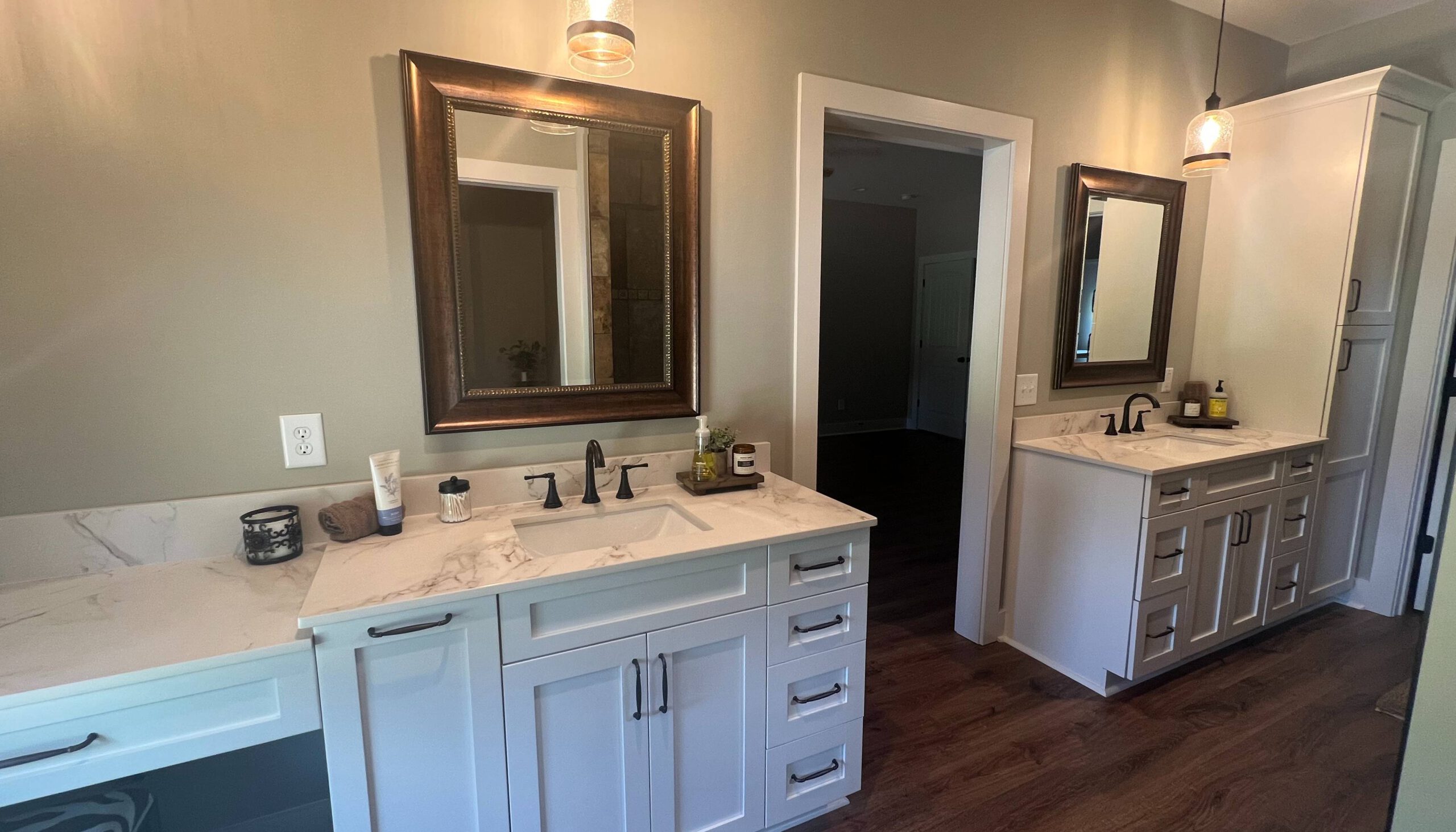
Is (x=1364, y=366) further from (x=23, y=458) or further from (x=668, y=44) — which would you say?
(x=23, y=458)

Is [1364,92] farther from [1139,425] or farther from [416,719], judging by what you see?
[416,719]

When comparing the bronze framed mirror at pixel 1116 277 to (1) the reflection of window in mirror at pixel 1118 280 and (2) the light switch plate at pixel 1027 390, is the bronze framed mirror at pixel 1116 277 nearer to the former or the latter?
(1) the reflection of window in mirror at pixel 1118 280

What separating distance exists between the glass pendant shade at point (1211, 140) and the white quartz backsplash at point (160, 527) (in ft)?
8.56

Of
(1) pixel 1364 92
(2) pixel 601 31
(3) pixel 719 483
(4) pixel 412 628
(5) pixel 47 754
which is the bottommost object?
(5) pixel 47 754

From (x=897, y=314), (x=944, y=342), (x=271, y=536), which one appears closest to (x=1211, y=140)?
(x=271, y=536)

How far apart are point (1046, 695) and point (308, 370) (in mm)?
2610

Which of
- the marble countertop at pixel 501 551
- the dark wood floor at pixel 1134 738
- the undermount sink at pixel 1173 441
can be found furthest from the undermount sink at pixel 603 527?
the undermount sink at pixel 1173 441

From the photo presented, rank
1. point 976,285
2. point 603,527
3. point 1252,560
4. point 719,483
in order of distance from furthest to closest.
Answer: point 1252,560 < point 976,285 < point 719,483 < point 603,527

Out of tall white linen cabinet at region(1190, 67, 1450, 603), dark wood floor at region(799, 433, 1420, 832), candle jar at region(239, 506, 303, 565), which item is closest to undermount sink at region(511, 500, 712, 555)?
candle jar at region(239, 506, 303, 565)

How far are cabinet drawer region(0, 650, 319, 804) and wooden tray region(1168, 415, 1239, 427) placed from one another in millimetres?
3462

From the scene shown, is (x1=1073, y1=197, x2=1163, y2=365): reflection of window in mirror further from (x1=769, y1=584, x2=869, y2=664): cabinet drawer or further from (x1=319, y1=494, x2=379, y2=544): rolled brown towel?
(x1=319, y1=494, x2=379, y2=544): rolled brown towel

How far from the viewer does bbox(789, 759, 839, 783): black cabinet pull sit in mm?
1605

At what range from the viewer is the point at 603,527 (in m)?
1.66

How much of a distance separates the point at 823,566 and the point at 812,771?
584 mm
